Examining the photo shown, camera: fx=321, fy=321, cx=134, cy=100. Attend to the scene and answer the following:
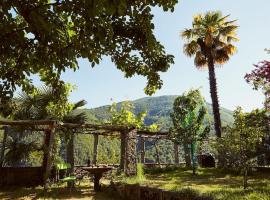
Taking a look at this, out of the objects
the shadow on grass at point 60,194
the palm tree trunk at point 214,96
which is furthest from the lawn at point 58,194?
the palm tree trunk at point 214,96

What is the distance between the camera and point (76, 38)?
455 cm

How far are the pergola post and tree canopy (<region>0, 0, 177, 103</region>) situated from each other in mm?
12261

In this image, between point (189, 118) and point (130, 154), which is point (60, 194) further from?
point (189, 118)

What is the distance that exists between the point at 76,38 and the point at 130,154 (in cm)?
1414

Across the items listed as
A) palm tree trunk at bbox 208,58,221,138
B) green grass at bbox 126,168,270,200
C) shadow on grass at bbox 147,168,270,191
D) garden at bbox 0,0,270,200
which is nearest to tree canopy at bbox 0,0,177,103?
garden at bbox 0,0,270,200

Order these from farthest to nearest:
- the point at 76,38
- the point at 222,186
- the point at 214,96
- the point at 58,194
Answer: the point at 214,96
the point at 58,194
the point at 222,186
the point at 76,38

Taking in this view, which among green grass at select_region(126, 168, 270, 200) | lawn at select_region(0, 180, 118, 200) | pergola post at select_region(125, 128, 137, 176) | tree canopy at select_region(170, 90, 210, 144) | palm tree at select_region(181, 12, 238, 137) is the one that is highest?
palm tree at select_region(181, 12, 238, 137)

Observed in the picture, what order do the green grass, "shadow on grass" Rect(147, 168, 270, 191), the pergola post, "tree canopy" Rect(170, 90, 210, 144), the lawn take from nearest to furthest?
the green grass → "shadow on grass" Rect(147, 168, 270, 191) → the lawn → the pergola post → "tree canopy" Rect(170, 90, 210, 144)

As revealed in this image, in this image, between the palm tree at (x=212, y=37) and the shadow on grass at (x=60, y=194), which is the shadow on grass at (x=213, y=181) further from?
the palm tree at (x=212, y=37)

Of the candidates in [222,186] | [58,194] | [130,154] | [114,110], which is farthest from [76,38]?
[114,110]

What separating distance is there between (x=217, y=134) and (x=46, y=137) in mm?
10572

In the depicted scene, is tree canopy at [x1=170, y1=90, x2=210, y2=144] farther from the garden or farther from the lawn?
the lawn

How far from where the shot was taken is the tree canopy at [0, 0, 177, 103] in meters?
4.02

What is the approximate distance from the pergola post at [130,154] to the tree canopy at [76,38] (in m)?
12.3
